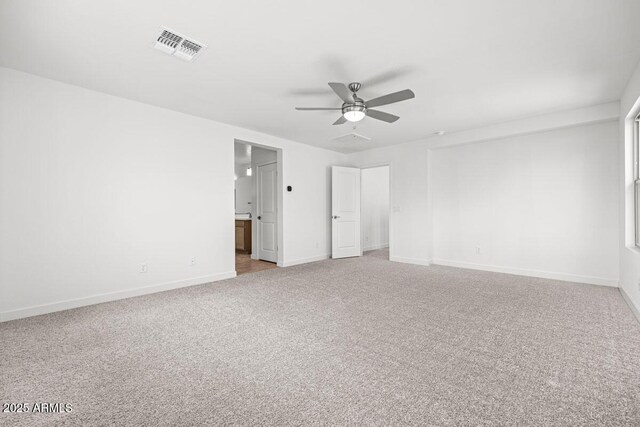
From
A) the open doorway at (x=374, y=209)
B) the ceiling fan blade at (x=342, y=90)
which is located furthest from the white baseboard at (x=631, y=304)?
the open doorway at (x=374, y=209)

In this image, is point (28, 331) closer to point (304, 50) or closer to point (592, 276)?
point (304, 50)

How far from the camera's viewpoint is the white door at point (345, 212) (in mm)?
6484

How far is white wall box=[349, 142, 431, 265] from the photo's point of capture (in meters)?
5.79

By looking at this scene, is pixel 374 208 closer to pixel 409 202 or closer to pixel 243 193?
pixel 409 202

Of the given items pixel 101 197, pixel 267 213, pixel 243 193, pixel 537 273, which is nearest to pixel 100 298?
pixel 101 197

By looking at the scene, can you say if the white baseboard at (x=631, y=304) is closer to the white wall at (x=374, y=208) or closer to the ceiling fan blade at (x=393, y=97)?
the ceiling fan blade at (x=393, y=97)

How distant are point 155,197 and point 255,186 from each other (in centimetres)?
284

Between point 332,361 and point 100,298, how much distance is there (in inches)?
119

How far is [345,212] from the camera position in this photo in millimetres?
6672

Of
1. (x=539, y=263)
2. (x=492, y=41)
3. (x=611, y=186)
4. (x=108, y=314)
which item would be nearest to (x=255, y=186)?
(x=108, y=314)

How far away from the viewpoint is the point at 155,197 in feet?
12.8

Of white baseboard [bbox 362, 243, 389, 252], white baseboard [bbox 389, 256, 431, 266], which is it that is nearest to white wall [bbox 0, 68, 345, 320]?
white baseboard [bbox 389, 256, 431, 266]

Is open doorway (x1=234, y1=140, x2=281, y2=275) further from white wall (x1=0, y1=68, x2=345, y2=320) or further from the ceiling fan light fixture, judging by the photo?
the ceiling fan light fixture

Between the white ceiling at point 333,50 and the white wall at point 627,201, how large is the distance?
0.87 ft
